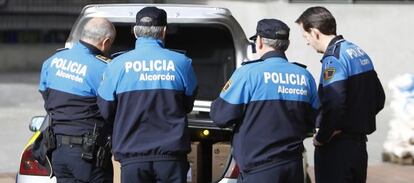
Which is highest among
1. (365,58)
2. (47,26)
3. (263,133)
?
(365,58)

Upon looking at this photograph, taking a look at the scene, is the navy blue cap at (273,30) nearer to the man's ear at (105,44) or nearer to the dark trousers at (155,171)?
the dark trousers at (155,171)

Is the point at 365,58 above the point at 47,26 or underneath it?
above

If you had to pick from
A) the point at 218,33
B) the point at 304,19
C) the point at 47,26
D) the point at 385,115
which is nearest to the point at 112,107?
the point at 304,19

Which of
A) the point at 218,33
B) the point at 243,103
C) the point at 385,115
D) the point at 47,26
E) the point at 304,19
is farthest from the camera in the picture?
the point at 47,26

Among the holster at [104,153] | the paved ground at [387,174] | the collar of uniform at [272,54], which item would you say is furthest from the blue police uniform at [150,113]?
the paved ground at [387,174]

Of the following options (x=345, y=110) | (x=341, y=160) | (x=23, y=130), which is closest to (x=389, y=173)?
(x=341, y=160)

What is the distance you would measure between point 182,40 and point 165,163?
210 centimetres

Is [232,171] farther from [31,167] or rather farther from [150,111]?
[31,167]

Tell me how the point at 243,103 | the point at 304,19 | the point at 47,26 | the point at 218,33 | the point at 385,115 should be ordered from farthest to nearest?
1. the point at 47,26
2. the point at 385,115
3. the point at 218,33
4. the point at 304,19
5. the point at 243,103

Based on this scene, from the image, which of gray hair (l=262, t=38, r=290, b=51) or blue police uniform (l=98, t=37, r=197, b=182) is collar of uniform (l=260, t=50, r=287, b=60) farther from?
blue police uniform (l=98, t=37, r=197, b=182)

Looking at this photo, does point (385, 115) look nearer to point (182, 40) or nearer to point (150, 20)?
point (182, 40)

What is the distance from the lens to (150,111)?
4055 mm

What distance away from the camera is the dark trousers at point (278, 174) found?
398 centimetres

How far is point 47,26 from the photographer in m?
17.2
